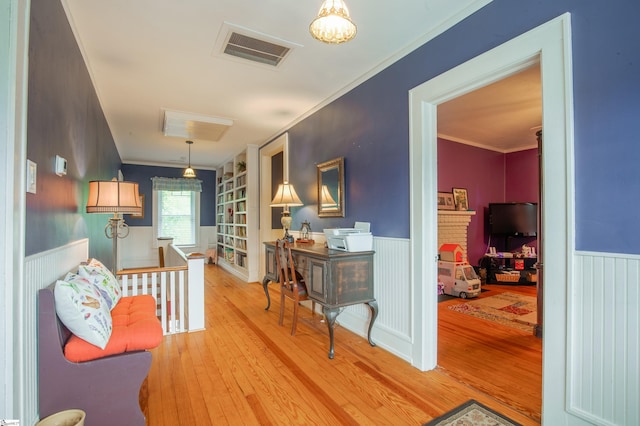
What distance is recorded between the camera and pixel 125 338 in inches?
66.7

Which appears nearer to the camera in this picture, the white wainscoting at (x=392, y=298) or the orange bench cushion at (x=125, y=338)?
the orange bench cushion at (x=125, y=338)

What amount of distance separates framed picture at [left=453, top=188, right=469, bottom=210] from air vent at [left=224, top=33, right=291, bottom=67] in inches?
153

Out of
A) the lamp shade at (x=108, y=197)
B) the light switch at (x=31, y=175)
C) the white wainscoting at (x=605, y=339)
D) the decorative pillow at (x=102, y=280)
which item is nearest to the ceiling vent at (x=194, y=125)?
the lamp shade at (x=108, y=197)

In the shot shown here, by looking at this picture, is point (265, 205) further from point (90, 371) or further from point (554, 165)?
point (554, 165)

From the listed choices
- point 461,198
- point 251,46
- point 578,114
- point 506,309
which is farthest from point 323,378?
point 461,198

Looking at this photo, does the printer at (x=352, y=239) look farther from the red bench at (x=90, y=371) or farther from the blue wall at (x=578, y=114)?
the red bench at (x=90, y=371)

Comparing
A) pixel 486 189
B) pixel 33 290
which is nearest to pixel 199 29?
pixel 33 290

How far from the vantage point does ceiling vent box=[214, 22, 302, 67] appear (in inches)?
93.1

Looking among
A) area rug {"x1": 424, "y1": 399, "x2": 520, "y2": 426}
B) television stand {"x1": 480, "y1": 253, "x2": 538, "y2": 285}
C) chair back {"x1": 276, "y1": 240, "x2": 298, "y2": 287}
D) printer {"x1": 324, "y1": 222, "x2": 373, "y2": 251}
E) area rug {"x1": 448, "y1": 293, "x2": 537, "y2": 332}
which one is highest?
printer {"x1": 324, "y1": 222, "x2": 373, "y2": 251}

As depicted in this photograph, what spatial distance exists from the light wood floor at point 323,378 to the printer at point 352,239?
0.89 metres

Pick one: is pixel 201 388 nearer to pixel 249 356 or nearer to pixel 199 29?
pixel 249 356

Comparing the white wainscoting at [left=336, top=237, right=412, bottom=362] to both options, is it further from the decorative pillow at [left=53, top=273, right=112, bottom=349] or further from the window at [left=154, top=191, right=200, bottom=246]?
the window at [left=154, top=191, right=200, bottom=246]

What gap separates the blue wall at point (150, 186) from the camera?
7480 millimetres

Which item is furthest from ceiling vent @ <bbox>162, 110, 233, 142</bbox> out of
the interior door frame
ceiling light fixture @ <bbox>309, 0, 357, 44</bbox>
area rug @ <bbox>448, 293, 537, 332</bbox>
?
area rug @ <bbox>448, 293, 537, 332</bbox>
